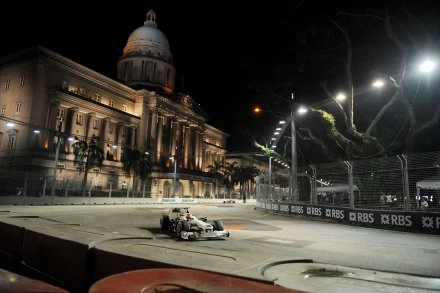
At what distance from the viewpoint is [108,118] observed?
66562mm

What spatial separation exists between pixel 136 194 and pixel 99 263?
44.5 meters

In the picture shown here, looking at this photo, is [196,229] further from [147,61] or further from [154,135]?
[147,61]

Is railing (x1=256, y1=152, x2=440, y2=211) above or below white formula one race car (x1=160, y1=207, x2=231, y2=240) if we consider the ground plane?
above

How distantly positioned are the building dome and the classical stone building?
0.26 meters

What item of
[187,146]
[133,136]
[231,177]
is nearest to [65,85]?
[133,136]

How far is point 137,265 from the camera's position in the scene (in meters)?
4.32

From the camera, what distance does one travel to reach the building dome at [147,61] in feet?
294

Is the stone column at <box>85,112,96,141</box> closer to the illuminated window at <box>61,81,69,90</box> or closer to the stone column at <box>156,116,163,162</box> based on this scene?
the illuminated window at <box>61,81,69,90</box>

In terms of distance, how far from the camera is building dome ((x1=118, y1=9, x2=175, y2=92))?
294 feet

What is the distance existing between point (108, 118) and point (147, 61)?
95.5ft

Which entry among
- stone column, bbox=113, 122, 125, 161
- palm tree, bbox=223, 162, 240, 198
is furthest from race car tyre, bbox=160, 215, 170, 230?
palm tree, bbox=223, 162, 240, 198

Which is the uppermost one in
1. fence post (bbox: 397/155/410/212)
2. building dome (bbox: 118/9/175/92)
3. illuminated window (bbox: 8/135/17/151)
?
building dome (bbox: 118/9/175/92)

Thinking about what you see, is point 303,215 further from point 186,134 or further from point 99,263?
point 186,134

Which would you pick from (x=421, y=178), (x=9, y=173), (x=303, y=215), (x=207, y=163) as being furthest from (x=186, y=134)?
(x=421, y=178)
